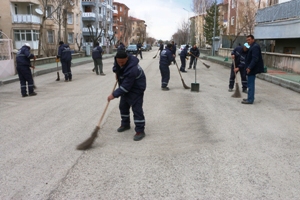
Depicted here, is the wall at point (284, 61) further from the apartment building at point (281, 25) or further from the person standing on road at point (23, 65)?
the person standing on road at point (23, 65)

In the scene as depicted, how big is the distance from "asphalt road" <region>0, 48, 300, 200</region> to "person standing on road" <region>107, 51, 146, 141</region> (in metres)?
0.38

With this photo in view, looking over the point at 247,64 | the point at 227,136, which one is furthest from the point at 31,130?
the point at 247,64

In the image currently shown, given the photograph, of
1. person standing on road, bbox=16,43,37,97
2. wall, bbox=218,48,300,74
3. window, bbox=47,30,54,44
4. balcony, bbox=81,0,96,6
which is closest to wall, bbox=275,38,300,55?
wall, bbox=218,48,300,74

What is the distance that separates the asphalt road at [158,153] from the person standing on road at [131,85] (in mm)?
378

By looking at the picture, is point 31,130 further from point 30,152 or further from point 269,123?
point 269,123

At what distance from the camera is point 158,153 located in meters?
4.50

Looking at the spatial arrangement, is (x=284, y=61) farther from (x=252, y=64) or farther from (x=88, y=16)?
(x=88, y=16)

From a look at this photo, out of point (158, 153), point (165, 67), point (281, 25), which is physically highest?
point (281, 25)

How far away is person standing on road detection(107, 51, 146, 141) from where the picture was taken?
4.88 meters

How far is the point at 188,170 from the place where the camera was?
12.9ft

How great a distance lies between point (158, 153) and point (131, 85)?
1222 millimetres

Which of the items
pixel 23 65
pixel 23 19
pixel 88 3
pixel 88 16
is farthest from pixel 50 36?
pixel 23 65

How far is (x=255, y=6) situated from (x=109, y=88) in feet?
80.1

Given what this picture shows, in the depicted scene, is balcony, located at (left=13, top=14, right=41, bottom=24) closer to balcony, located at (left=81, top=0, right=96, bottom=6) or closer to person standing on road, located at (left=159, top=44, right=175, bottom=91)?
balcony, located at (left=81, top=0, right=96, bottom=6)
